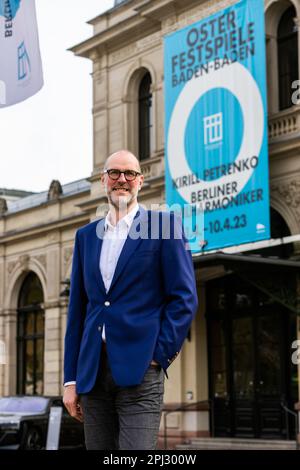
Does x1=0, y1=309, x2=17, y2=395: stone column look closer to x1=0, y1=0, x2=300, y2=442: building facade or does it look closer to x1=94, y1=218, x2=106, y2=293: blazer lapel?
x1=0, y1=0, x2=300, y2=442: building facade

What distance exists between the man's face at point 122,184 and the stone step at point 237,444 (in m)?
17.5

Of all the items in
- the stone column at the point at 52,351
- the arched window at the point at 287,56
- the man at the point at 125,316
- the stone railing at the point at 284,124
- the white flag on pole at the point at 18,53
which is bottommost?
the man at the point at 125,316

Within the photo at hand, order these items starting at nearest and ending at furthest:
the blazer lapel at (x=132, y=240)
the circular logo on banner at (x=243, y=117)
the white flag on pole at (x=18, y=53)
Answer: the blazer lapel at (x=132, y=240) → the white flag on pole at (x=18, y=53) → the circular logo on banner at (x=243, y=117)

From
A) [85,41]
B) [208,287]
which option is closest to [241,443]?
[208,287]

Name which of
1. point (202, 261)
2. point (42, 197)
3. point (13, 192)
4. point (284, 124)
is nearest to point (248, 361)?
point (202, 261)

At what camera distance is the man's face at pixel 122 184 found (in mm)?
4520

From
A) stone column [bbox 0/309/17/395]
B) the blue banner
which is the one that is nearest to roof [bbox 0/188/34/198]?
stone column [bbox 0/309/17/395]

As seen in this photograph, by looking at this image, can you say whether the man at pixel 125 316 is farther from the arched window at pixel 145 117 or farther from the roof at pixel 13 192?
the roof at pixel 13 192

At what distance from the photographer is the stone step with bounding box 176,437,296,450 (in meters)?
21.8

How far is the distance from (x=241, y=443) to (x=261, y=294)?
3911 mm

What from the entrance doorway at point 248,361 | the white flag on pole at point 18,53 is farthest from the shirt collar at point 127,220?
the entrance doorway at point 248,361

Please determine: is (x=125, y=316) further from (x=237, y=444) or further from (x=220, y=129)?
(x=220, y=129)

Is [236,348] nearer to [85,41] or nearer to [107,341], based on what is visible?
[85,41]

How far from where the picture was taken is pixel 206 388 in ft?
84.6
